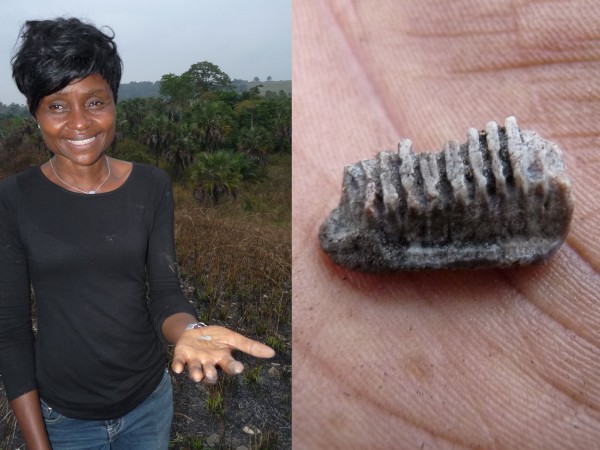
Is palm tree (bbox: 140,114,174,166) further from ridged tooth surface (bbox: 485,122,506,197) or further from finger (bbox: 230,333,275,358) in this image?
ridged tooth surface (bbox: 485,122,506,197)

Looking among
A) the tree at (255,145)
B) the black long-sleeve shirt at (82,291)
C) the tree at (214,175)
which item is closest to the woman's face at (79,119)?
the black long-sleeve shirt at (82,291)

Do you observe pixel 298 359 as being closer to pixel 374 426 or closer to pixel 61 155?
pixel 374 426

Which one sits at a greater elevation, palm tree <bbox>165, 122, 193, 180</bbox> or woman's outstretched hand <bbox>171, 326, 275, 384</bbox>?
woman's outstretched hand <bbox>171, 326, 275, 384</bbox>

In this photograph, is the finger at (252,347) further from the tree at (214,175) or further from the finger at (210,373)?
the tree at (214,175)

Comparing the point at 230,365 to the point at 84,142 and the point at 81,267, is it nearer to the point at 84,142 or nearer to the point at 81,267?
the point at 81,267

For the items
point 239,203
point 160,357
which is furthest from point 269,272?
point 239,203

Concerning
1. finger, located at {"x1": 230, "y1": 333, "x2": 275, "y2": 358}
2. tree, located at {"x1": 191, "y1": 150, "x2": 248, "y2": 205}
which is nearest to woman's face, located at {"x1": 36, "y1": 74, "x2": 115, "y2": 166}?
finger, located at {"x1": 230, "y1": 333, "x2": 275, "y2": 358}

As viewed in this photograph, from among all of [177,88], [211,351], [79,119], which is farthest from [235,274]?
[177,88]
